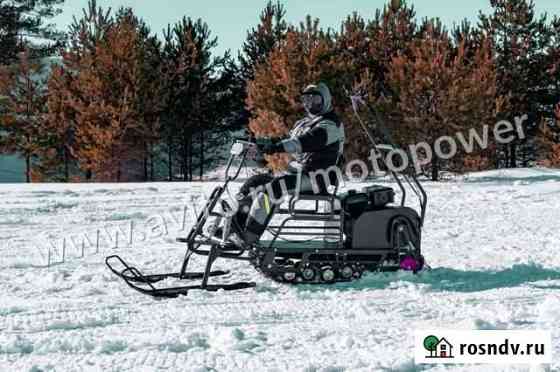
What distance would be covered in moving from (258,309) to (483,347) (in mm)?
1697

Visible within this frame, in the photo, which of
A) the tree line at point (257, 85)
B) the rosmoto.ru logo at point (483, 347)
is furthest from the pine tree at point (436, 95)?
the rosmoto.ru logo at point (483, 347)

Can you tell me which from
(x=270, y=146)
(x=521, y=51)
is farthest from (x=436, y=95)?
(x=270, y=146)

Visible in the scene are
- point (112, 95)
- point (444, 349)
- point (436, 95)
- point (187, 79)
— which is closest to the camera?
point (444, 349)

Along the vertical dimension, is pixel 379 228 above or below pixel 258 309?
above

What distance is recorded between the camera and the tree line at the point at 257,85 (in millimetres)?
19578

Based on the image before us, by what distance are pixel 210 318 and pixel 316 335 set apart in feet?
2.75

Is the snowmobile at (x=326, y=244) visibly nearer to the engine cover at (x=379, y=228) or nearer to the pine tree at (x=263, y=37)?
the engine cover at (x=379, y=228)

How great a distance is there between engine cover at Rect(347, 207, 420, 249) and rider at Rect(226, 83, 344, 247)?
1.64ft

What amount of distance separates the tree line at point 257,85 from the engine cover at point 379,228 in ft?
39.7

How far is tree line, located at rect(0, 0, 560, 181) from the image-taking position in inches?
771

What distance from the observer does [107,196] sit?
14.4 metres

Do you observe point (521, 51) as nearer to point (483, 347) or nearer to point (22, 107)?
point (22, 107)

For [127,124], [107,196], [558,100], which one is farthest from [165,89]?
[558,100]

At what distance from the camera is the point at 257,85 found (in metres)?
20.4
